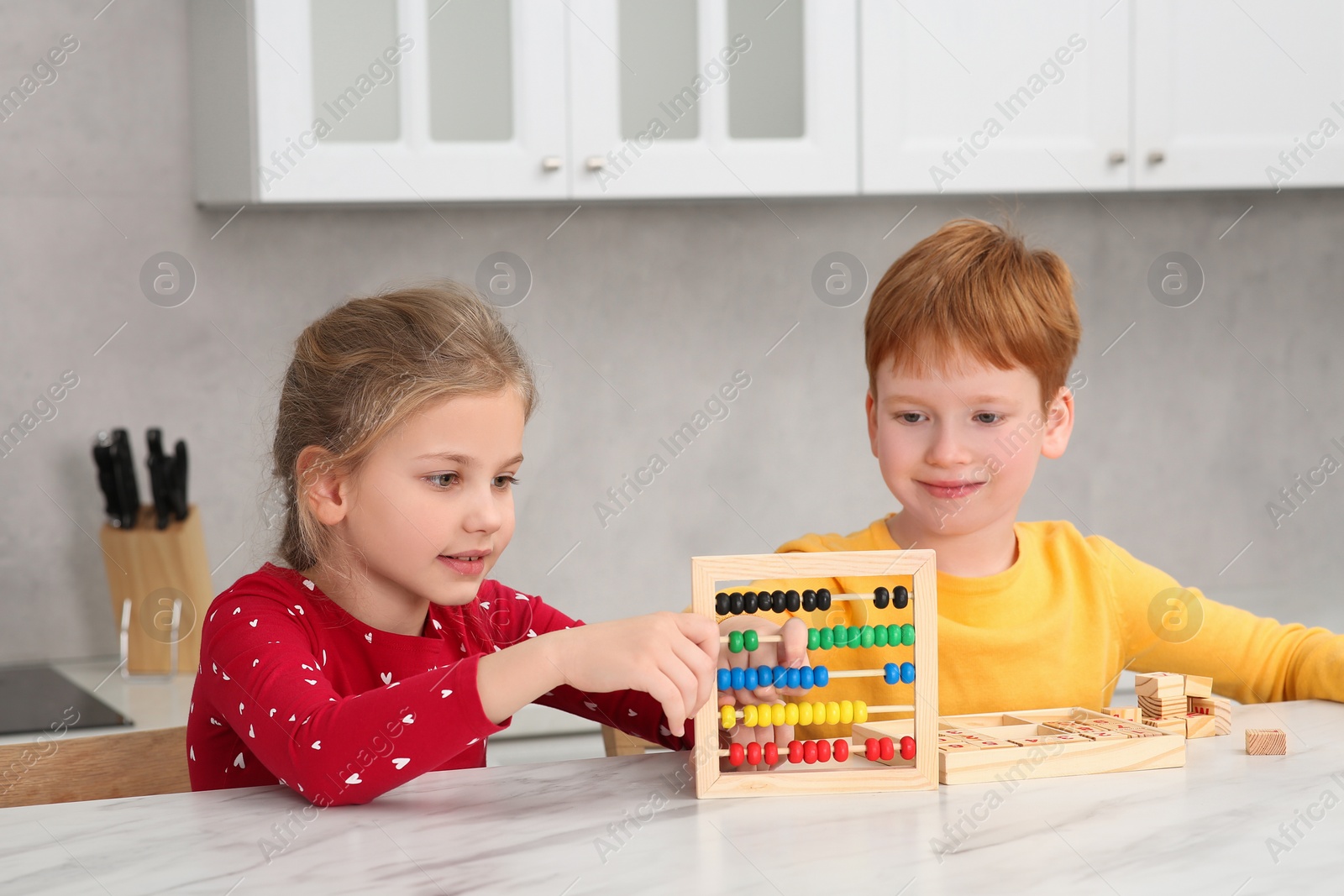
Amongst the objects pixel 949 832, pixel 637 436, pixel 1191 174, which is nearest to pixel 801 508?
pixel 637 436

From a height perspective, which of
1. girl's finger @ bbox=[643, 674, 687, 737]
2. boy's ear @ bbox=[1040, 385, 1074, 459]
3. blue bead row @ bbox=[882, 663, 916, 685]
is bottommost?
blue bead row @ bbox=[882, 663, 916, 685]

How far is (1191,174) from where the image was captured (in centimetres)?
228

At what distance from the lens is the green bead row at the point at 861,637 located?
3.37 feet

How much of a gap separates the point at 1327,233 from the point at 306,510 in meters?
2.58

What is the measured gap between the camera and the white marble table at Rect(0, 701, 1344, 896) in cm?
77

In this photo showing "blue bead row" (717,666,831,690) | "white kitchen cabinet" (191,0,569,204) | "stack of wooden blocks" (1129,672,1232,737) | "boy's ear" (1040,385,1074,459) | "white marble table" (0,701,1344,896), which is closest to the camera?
"white marble table" (0,701,1344,896)

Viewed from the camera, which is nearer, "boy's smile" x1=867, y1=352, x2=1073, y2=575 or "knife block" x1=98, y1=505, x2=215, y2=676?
"boy's smile" x1=867, y1=352, x2=1073, y2=575

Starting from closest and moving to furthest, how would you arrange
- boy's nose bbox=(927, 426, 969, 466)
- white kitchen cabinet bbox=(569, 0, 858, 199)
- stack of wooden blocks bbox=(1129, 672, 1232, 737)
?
stack of wooden blocks bbox=(1129, 672, 1232, 737) → boy's nose bbox=(927, 426, 969, 466) → white kitchen cabinet bbox=(569, 0, 858, 199)

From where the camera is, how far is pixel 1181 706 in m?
1.12

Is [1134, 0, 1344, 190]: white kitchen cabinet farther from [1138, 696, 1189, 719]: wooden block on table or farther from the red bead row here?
the red bead row

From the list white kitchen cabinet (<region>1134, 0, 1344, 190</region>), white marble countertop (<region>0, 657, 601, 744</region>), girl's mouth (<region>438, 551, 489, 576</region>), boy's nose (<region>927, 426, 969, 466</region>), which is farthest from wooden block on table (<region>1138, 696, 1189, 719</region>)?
white kitchen cabinet (<region>1134, 0, 1344, 190</region>)

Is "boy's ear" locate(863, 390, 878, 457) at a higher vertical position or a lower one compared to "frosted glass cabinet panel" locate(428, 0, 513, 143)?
lower

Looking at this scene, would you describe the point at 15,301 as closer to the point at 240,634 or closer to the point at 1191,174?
the point at 240,634

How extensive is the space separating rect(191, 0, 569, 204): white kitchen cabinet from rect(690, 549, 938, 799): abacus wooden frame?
4.22 feet
